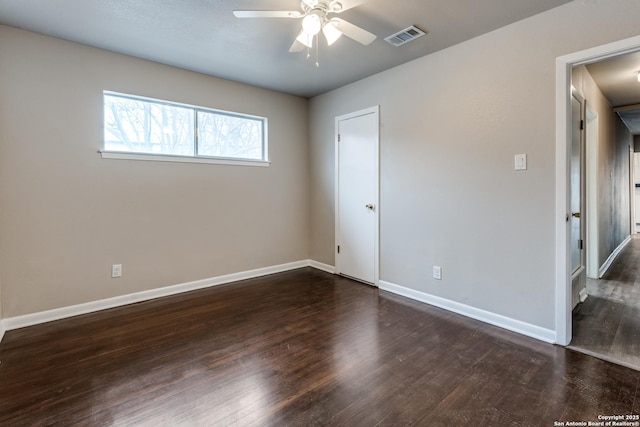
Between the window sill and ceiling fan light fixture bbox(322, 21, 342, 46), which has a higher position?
ceiling fan light fixture bbox(322, 21, 342, 46)

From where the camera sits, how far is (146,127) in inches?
133

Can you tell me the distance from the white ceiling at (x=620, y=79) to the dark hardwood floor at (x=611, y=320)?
222 centimetres

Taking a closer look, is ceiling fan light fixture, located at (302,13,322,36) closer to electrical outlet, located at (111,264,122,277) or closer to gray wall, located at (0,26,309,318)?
gray wall, located at (0,26,309,318)

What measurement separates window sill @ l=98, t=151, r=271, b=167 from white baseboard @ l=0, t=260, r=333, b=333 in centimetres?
143

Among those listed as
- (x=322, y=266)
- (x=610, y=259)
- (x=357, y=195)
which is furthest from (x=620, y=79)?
(x=322, y=266)

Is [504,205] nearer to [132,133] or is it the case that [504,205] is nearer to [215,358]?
[215,358]

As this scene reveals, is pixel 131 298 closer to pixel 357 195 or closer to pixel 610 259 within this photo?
pixel 357 195

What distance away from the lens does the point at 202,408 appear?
168 cm

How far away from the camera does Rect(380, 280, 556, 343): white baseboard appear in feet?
8.02

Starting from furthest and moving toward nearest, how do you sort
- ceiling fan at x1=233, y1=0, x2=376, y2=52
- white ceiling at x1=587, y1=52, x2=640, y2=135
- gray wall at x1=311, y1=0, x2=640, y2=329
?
white ceiling at x1=587, y1=52, x2=640, y2=135
gray wall at x1=311, y1=0, x2=640, y2=329
ceiling fan at x1=233, y1=0, x2=376, y2=52

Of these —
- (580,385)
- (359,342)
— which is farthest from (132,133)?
(580,385)

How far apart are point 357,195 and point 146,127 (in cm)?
256

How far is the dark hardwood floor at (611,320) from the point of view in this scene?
7.31ft

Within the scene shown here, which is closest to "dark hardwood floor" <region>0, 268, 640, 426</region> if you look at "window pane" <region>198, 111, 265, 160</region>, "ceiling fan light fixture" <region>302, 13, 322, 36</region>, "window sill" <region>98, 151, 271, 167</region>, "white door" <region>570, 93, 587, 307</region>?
"white door" <region>570, 93, 587, 307</region>
